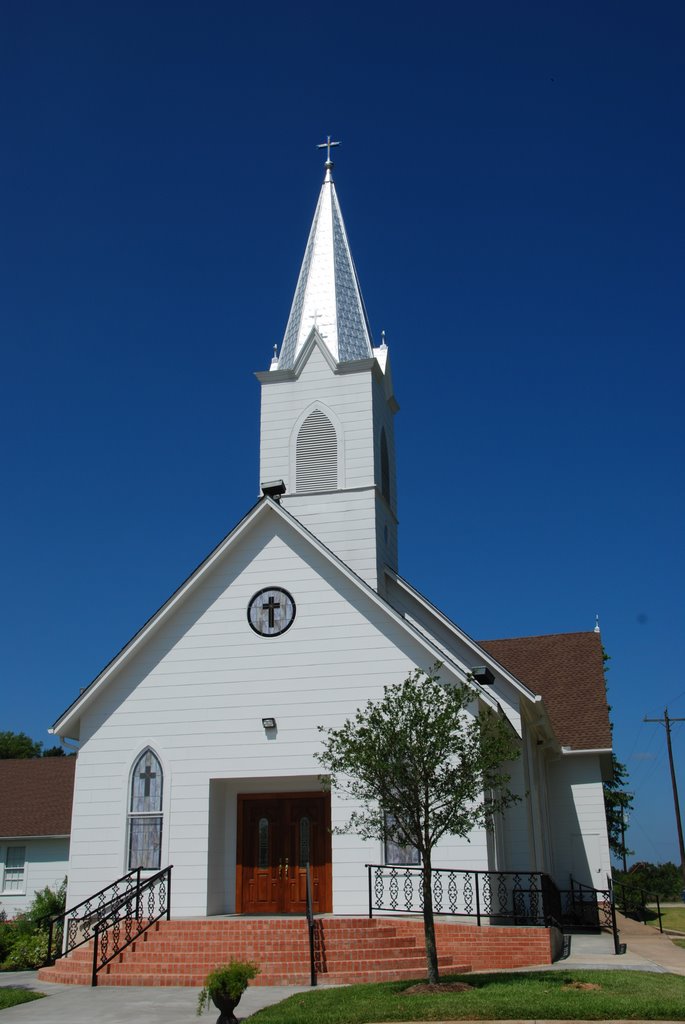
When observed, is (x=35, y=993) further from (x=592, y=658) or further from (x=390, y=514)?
(x=592, y=658)

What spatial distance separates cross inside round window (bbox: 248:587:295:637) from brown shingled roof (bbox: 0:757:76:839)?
12.1 metres

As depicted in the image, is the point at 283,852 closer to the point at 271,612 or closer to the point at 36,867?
the point at 271,612

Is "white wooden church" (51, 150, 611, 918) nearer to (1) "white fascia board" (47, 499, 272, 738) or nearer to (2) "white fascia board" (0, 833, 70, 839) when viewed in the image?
(1) "white fascia board" (47, 499, 272, 738)

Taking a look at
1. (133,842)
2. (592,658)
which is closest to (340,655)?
(133,842)

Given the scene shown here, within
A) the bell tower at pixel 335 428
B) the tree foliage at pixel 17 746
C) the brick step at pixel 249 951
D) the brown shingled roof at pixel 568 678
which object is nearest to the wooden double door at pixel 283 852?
the brick step at pixel 249 951

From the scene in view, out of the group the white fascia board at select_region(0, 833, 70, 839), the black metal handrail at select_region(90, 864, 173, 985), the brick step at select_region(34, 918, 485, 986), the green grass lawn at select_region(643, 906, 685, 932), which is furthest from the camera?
the white fascia board at select_region(0, 833, 70, 839)

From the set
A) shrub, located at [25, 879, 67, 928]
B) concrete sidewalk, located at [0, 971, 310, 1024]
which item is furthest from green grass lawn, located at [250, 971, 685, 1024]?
shrub, located at [25, 879, 67, 928]

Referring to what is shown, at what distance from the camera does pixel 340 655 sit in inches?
805

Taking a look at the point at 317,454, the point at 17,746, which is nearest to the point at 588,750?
the point at 317,454

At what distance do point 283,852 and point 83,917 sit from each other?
4.18 metres

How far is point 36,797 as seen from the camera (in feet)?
111

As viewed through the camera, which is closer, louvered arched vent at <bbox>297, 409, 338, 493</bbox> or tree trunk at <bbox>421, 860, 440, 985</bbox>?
tree trunk at <bbox>421, 860, 440, 985</bbox>

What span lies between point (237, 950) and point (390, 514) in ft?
45.0

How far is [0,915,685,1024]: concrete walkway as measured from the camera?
12.4 meters
